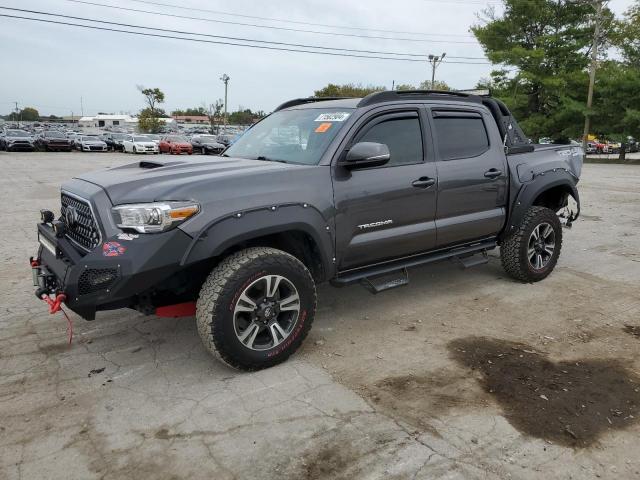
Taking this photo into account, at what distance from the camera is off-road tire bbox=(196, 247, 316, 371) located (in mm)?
3164

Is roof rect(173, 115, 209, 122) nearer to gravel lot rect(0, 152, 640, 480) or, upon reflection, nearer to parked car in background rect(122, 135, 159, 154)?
parked car in background rect(122, 135, 159, 154)

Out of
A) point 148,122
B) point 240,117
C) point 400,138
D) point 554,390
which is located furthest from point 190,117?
point 554,390

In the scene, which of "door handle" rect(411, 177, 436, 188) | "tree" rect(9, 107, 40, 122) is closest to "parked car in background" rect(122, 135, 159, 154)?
"door handle" rect(411, 177, 436, 188)

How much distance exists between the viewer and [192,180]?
126 inches

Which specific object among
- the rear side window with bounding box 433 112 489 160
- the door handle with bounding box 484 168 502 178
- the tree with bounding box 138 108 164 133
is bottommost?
the door handle with bounding box 484 168 502 178

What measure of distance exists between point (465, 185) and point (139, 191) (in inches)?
111

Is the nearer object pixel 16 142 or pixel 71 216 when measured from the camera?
pixel 71 216

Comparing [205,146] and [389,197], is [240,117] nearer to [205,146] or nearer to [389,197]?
[205,146]

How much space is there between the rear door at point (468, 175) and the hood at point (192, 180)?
143 centimetres

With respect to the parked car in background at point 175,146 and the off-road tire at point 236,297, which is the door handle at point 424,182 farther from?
the parked car in background at point 175,146

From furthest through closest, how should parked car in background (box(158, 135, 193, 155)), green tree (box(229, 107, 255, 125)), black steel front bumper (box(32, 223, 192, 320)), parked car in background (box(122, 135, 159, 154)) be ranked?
green tree (box(229, 107, 255, 125))
parked car in background (box(122, 135, 159, 154))
parked car in background (box(158, 135, 193, 155))
black steel front bumper (box(32, 223, 192, 320))

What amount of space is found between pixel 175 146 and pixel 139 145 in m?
3.28

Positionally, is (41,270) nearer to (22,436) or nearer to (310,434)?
(22,436)

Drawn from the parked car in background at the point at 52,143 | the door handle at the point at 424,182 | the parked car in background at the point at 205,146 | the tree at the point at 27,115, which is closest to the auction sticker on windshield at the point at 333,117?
the door handle at the point at 424,182
